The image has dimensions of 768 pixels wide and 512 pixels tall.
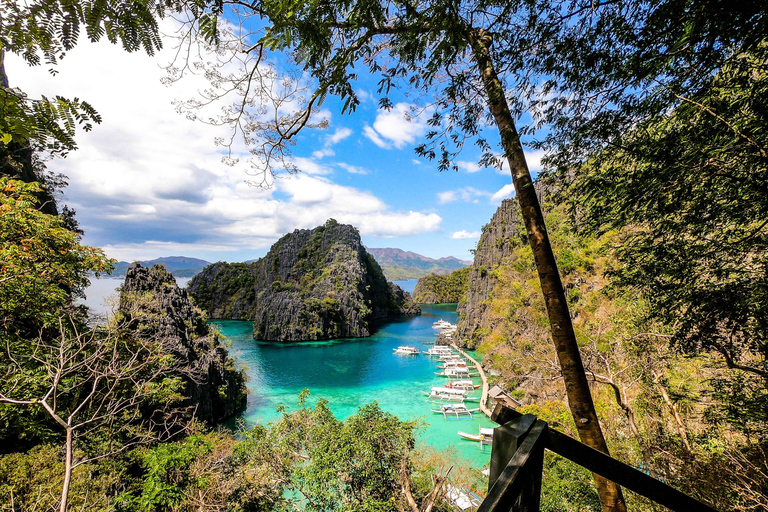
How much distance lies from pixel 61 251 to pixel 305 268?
51386mm

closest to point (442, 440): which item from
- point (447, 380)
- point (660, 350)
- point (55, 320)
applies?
point (447, 380)

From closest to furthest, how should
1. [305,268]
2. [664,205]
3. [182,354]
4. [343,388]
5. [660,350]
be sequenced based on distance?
[664,205], [660,350], [182,354], [343,388], [305,268]

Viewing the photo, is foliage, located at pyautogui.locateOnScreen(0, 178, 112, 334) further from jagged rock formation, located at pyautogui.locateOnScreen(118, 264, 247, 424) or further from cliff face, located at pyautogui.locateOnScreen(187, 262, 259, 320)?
cliff face, located at pyautogui.locateOnScreen(187, 262, 259, 320)

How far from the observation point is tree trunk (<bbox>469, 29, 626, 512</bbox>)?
218 cm

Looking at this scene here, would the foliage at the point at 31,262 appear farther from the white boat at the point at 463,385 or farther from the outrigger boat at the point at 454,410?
the white boat at the point at 463,385

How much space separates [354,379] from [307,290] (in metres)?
26.4

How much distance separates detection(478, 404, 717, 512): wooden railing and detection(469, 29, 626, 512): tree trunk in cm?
120

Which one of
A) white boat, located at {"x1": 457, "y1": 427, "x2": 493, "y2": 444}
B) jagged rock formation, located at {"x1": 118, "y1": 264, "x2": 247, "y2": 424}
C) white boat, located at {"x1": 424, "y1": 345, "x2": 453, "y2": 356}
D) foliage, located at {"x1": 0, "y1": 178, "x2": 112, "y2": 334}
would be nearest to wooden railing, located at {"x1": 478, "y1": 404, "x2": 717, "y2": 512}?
foliage, located at {"x1": 0, "y1": 178, "x2": 112, "y2": 334}

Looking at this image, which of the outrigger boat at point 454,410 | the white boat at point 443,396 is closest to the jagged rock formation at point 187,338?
the white boat at point 443,396

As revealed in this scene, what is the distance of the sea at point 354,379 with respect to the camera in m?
16.1

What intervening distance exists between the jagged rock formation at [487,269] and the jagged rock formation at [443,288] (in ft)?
123

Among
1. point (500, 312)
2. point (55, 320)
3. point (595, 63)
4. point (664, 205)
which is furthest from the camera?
point (500, 312)

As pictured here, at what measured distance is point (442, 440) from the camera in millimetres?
15969

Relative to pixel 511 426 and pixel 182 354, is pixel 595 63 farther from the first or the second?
pixel 182 354
